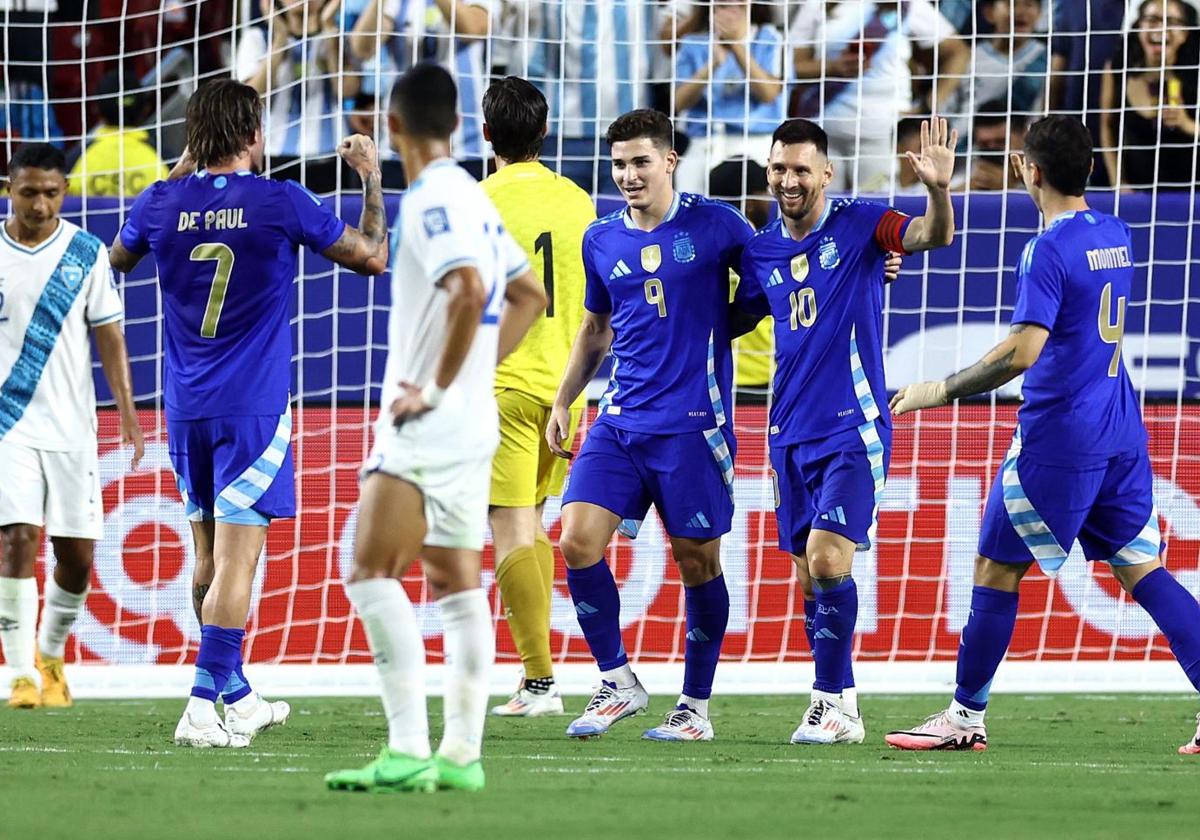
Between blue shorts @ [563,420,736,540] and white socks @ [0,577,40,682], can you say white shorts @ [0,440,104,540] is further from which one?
blue shorts @ [563,420,736,540]

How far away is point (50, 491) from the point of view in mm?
7316

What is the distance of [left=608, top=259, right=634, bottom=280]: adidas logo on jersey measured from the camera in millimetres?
6602

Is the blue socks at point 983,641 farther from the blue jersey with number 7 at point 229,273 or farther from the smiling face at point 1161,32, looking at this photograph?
the smiling face at point 1161,32

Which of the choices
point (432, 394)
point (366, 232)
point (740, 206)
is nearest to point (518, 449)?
point (366, 232)

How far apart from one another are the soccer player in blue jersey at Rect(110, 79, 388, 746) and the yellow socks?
105cm

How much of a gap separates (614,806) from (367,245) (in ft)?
7.57

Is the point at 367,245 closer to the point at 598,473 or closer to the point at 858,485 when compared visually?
the point at 598,473

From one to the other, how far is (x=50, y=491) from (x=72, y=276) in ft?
2.77

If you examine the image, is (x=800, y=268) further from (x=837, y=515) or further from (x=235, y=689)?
(x=235, y=689)

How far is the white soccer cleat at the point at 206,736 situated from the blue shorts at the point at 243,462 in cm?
64

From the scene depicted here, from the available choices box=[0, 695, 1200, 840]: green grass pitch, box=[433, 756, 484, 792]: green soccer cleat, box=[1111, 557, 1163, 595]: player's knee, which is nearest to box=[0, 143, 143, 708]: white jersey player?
box=[0, 695, 1200, 840]: green grass pitch

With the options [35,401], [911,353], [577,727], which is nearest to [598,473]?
[577,727]

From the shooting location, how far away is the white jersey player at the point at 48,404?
23.4 feet

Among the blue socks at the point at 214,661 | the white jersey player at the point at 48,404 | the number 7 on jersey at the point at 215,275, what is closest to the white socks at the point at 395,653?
the blue socks at the point at 214,661
